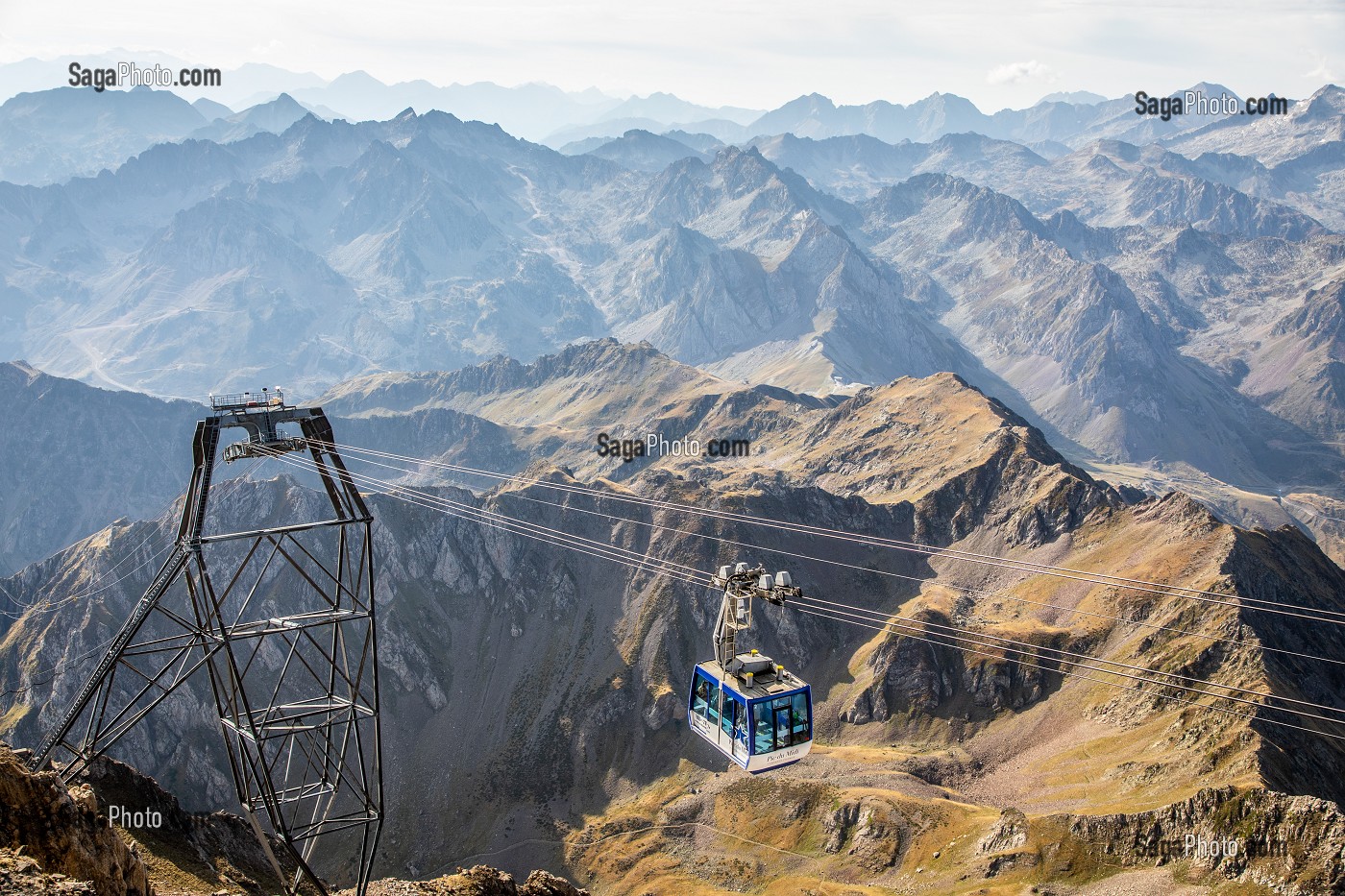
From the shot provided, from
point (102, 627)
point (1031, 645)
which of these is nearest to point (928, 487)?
point (1031, 645)

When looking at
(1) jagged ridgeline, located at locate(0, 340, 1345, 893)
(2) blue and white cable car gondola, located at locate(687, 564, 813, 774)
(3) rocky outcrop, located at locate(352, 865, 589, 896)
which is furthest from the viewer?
(1) jagged ridgeline, located at locate(0, 340, 1345, 893)

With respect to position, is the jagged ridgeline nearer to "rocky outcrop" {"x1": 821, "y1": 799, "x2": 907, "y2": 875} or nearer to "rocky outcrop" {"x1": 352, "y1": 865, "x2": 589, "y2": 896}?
"rocky outcrop" {"x1": 821, "y1": 799, "x2": 907, "y2": 875}

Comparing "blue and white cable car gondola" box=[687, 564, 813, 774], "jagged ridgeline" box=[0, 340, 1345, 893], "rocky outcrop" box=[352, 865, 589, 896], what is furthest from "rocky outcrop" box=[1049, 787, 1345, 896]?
"rocky outcrop" box=[352, 865, 589, 896]

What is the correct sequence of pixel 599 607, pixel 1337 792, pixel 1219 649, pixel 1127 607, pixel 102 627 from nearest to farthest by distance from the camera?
pixel 1337 792
pixel 1219 649
pixel 1127 607
pixel 102 627
pixel 599 607

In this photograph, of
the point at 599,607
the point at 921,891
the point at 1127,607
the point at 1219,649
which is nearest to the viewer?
the point at 921,891

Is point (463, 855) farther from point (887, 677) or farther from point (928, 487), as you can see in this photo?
point (928, 487)

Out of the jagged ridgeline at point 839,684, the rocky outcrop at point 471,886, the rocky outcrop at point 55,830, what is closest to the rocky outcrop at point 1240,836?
the jagged ridgeline at point 839,684

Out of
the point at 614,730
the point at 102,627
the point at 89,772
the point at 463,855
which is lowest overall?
the point at 463,855
